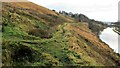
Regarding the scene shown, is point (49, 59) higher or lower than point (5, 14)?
lower

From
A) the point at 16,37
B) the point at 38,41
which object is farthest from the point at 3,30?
the point at 38,41

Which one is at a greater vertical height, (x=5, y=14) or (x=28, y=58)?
(x=5, y=14)

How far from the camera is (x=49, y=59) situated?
2548cm

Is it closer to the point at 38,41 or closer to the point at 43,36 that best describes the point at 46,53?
the point at 38,41

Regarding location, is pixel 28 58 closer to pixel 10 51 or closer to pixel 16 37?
pixel 10 51

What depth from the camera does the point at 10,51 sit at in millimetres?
25375

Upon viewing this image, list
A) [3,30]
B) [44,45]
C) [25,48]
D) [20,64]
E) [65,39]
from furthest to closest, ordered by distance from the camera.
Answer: [65,39] → [3,30] → [44,45] → [25,48] → [20,64]

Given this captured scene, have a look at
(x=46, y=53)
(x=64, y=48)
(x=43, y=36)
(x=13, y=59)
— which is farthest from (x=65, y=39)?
(x=13, y=59)

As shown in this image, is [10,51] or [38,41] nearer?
[10,51]

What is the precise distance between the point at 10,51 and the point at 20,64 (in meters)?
1.56

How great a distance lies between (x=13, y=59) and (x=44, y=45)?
5094 mm

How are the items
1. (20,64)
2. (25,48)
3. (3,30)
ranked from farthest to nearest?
(3,30) → (25,48) → (20,64)

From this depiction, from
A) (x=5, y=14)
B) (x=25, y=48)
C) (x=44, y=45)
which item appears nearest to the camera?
(x=25, y=48)

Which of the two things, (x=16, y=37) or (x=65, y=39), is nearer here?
(x=16, y=37)
